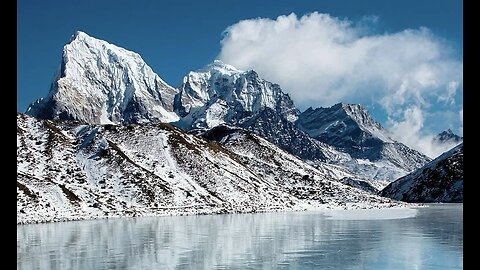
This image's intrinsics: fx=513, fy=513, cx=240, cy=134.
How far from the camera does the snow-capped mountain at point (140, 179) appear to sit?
10516 centimetres

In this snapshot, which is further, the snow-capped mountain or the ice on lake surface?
the snow-capped mountain

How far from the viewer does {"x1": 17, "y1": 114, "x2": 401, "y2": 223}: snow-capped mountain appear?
105156mm

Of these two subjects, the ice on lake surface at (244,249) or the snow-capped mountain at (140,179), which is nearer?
the ice on lake surface at (244,249)

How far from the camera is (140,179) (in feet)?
415

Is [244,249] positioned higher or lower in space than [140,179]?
lower

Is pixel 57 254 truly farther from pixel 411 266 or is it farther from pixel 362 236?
pixel 362 236

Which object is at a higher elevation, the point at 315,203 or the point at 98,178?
the point at 98,178

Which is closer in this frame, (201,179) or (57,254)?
(57,254)

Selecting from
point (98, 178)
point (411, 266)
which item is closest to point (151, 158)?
point (98, 178)

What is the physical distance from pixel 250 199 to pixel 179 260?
321 feet

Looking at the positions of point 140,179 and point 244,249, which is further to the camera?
point 140,179
